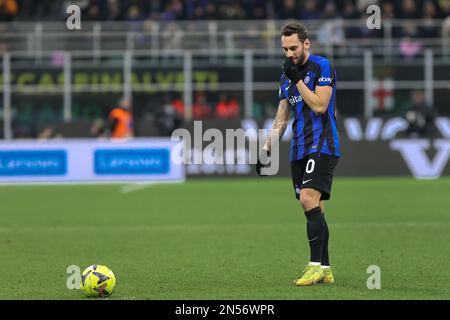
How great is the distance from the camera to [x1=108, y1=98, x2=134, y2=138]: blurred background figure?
25969mm

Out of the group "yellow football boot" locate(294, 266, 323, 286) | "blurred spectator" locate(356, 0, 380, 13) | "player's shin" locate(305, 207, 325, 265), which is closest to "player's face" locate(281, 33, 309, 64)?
"player's shin" locate(305, 207, 325, 265)

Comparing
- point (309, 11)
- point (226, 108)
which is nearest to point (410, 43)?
point (309, 11)

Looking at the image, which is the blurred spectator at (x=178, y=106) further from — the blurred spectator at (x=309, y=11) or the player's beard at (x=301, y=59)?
the player's beard at (x=301, y=59)

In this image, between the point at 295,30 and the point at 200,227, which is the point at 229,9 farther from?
the point at 295,30

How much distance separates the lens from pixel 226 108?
91.0ft

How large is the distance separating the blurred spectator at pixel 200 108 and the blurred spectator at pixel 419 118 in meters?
5.11

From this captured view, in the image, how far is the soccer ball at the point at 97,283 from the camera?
8.06m

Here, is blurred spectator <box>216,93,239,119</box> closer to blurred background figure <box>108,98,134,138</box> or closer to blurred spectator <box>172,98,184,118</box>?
blurred spectator <box>172,98,184,118</box>

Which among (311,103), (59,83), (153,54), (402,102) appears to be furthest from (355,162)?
(311,103)

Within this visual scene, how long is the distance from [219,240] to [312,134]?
13.5 feet

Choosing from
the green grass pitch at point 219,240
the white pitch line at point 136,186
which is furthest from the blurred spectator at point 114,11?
the green grass pitch at point 219,240

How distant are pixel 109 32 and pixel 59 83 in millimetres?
1871

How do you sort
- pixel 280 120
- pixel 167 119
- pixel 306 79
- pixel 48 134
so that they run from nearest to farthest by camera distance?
pixel 306 79
pixel 280 120
pixel 167 119
pixel 48 134
